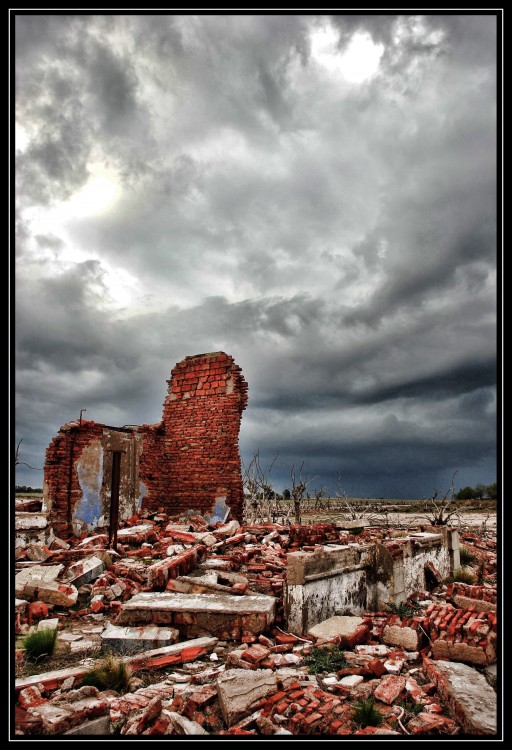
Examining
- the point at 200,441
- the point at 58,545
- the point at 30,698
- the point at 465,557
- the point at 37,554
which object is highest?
the point at 200,441

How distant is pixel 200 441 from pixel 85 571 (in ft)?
16.5

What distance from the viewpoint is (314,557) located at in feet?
17.1

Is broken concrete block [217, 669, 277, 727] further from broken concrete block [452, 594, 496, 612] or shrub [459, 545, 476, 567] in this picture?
shrub [459, 545, 476, 567]

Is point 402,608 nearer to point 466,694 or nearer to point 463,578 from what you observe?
point 463,578

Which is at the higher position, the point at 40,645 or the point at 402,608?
the point at 40,645

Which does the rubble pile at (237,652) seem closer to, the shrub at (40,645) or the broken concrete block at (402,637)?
the broken concrete block at (402,637)

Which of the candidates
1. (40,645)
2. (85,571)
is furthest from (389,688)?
(85,571)

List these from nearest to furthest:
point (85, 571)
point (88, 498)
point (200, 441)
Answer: point (85, 571), point (88, 498), point (200, 441)

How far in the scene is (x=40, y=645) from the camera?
435 cm

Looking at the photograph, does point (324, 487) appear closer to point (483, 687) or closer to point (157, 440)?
point (157, 440)

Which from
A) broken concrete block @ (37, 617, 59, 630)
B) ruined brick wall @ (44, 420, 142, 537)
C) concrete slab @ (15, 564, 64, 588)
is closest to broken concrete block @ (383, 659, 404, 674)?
broken concrete block @ (37, 617, 59, 630)
